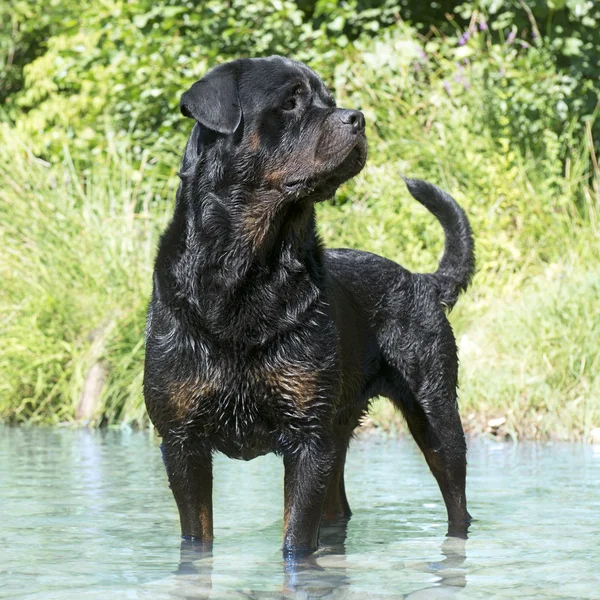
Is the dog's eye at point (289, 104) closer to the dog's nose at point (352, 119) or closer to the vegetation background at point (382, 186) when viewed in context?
the dog's nose at point (352, 119)

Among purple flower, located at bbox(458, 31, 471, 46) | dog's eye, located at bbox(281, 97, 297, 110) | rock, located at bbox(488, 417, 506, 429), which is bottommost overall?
rock, located at bbox(488, 417, 506, 429)

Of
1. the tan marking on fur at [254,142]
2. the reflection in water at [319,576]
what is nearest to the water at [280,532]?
the reflection in water at [319,576]

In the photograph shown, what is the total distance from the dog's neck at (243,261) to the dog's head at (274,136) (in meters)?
0.07

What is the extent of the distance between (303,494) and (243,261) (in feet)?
3.00

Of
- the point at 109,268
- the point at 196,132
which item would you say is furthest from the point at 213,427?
the point at 109,268

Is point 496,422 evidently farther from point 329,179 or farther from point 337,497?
point 329,179

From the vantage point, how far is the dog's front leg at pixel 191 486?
4223 mm

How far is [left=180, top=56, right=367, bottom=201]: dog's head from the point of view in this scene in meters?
4.09

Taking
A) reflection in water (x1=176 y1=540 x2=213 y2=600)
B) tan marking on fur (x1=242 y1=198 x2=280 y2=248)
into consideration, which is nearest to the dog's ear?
tan marking on fur (x1=242 y1=198 x2=280 y2=248)

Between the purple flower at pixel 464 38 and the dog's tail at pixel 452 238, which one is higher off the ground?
the purple flower at pixel 464 38

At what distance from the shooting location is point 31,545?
4.61 metres

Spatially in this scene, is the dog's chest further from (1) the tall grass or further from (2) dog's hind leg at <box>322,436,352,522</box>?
(1) the tall grass

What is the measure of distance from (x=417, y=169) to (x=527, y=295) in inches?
90.2

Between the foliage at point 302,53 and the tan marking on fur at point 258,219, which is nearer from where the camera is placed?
the tan marking on fur at point 258,219
